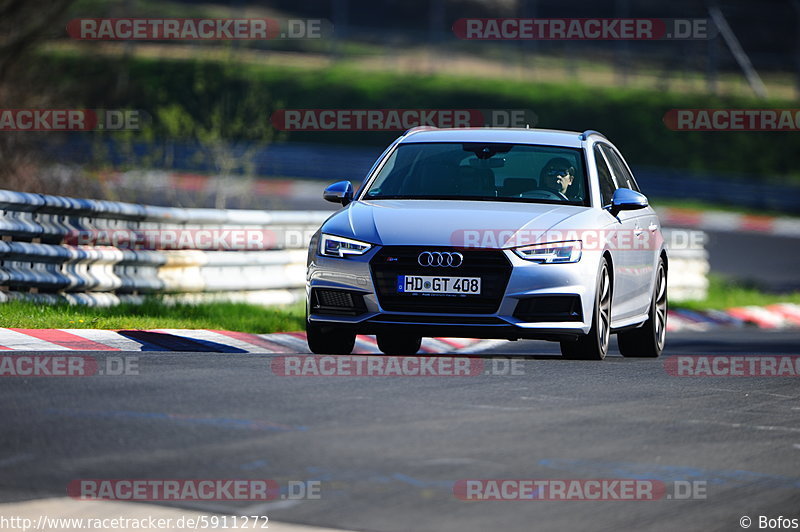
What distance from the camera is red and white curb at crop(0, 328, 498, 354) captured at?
1070 centimetres

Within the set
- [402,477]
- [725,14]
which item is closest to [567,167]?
[402,477]

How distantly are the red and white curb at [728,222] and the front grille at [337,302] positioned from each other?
28169 millimetres

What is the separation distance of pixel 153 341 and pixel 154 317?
1.87 meters

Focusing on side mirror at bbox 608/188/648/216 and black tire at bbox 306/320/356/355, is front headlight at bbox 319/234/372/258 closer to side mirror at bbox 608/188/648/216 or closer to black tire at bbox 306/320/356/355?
black tire at bbox 306/320/356/355

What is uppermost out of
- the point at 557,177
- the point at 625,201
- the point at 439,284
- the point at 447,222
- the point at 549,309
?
the point at 557,177

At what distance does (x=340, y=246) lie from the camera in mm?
10570

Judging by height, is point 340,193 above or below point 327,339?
above

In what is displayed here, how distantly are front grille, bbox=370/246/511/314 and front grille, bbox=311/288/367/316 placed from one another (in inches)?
7.9

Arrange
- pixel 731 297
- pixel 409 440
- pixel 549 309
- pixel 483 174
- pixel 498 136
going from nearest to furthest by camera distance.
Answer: pixel 409 440
pixel 549 309
pixel 483 174
pixel 498 136
pixel 731 297

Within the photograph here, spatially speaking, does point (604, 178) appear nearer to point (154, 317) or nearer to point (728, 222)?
point (154, 317)

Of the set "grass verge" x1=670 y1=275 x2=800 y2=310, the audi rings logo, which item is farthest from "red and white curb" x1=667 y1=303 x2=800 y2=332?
the audi rings logo

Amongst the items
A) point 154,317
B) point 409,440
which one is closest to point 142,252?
point 154,317

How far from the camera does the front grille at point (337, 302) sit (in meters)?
10.5

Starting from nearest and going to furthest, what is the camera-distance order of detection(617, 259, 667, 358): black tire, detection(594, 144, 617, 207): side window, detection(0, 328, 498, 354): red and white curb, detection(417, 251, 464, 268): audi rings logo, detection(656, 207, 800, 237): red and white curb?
1. detection(417, 251, 464, 268): audi rings logo
2. detection(0, 328, 498, 354): red and white curb
3. detection(594, 144, 617, 207): side window
4. detection(617, 259, 667, 358): black tire
5. detection(656, 207, 800, 237): red and white curb
